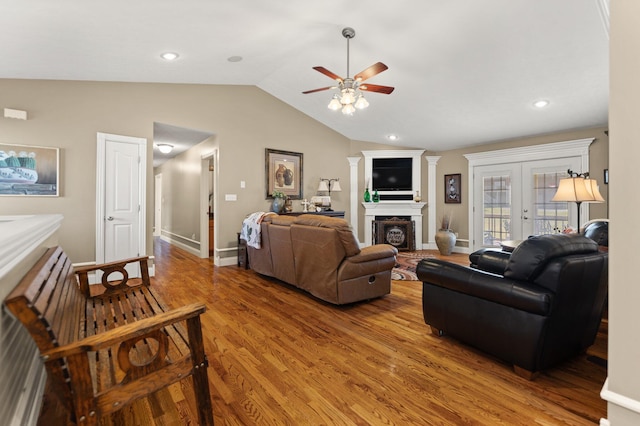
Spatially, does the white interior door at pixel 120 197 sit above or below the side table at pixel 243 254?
above

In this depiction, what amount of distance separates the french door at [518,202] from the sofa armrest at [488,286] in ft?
14.8

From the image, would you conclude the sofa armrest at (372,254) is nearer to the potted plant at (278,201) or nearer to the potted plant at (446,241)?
the potted plant at (278,201)

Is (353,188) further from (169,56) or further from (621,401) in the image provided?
(621,401)

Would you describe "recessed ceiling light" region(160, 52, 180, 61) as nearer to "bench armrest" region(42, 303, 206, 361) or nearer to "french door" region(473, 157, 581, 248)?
"bench armrest" region(42, 303, 206, 361)

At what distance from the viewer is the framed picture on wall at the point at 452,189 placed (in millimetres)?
6988

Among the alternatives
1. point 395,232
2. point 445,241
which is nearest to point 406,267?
point 445,241

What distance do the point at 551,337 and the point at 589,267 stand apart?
0.49m

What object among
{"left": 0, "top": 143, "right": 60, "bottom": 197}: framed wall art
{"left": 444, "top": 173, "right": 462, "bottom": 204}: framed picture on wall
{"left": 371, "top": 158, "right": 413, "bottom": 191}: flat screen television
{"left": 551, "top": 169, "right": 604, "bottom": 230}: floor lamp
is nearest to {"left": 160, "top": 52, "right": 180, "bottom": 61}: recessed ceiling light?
{"left": 0, "top": 143, "right": 60, "bottom": 197}: framed wall art

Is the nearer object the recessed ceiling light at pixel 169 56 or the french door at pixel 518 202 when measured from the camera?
the recessed ceiling light at pixel 169 56

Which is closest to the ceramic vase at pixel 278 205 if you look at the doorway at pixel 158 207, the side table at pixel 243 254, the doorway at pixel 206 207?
the side table at pixel 243 254

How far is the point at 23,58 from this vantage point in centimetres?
337

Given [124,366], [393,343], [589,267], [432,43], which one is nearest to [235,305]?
[393,343]

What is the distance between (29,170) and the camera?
3848 millimetres

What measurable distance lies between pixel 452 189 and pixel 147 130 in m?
6.14
